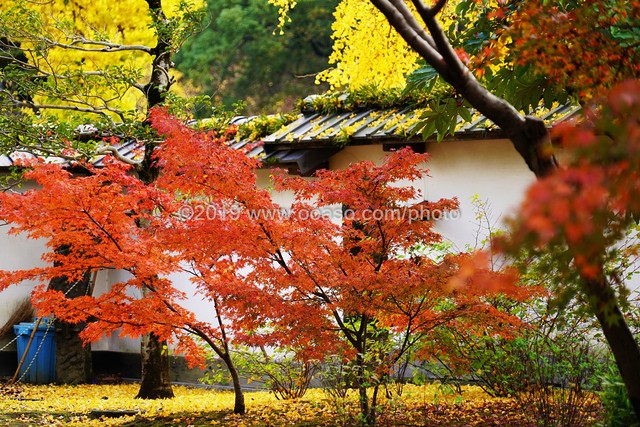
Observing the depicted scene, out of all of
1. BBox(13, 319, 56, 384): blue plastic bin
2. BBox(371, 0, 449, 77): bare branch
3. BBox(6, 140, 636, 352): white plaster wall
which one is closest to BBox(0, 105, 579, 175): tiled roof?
BBox(6, 140, 636, 352): white plaster wall

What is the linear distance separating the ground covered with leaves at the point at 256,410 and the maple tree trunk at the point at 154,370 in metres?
0.21

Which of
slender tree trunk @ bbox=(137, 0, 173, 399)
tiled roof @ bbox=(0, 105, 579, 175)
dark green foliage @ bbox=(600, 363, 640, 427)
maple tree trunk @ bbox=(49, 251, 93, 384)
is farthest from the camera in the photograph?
maple tree trunk @ bbox=(49, 251, 93, 384)

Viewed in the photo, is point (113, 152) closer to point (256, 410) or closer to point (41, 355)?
point (256, 410)

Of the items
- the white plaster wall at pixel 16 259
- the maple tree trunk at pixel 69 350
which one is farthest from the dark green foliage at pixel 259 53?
the maple tree trunk at pixel 69 350

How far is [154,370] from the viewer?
32.1 feet

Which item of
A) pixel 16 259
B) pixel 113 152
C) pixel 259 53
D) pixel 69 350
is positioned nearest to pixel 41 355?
pixel 69 350

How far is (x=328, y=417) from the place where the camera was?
7566 mm

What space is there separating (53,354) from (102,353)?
2.43 feet

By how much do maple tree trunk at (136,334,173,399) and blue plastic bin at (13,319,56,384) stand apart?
8.75 feet

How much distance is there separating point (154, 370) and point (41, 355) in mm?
2901

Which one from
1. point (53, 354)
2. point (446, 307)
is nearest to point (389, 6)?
point (446, 307)

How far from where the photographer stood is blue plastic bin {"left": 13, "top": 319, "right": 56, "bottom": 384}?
38.9 ft

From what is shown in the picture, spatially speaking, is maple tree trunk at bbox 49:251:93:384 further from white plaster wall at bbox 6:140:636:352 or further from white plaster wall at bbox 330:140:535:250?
white plaster wall at bbox 330:140:535:250

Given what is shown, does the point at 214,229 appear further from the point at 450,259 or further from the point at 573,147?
the point at 573,147
